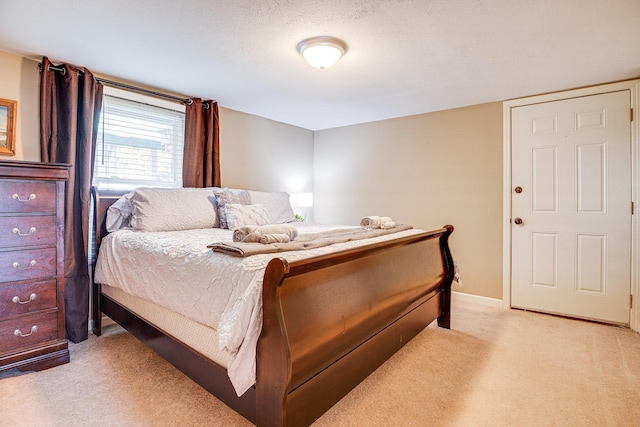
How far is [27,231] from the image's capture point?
2.02m

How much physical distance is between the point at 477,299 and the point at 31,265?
3.87 metres

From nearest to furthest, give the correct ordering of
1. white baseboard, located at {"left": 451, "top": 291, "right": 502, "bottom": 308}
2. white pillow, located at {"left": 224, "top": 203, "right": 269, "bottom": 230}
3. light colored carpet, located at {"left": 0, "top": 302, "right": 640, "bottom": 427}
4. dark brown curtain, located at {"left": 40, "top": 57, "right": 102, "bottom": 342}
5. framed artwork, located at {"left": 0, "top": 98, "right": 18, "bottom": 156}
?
light colored carpet, located at {"left": 0, "top": 302, "right": 640, "bottom": 427}
framed artwork, located at {"left": 0, "top": 98, "right": 18, "bottom": 156}
dark brown curtain, located at {"left": 40, "top": 57, "right": 102, "bottom": 342}
white pillow, located at {"left": 224, "top": 203, "right": 269, "bottom": 230}
white baseboard, located at {"left": 451, "top": 291, "right": 502, "bottom": 308}

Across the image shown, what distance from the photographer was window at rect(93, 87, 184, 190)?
2863 mm

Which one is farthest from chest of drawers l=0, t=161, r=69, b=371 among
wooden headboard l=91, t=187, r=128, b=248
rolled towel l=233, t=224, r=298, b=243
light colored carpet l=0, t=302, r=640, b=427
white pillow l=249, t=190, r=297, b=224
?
white pillow l=249, t=190, r=297, b=224

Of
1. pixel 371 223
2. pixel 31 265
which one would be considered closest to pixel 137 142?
pixel 31 265

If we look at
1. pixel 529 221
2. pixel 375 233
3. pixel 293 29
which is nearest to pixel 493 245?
pixel 529 221

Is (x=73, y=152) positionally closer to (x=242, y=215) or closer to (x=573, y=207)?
(x=242, y=215)

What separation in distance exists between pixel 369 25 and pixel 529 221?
101 inches

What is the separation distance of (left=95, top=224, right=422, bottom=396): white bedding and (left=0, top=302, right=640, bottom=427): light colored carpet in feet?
1.60

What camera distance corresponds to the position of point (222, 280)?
1.49 m

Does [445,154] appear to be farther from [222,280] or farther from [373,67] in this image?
[222,280]

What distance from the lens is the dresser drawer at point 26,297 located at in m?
1.94

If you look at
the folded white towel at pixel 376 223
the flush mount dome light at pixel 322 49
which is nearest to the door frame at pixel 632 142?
the folded white towel at pixel 376 223

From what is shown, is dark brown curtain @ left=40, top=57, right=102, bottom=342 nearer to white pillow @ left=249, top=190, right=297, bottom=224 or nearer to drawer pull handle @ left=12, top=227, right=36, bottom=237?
drawer pull handle @ left=12, top=227, right=36, bottom=237
